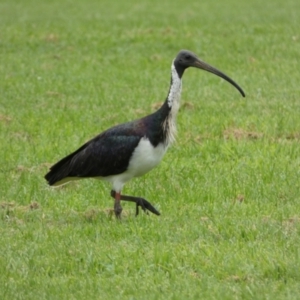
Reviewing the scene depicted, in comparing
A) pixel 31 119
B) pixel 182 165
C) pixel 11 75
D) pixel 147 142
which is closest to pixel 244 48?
pixel 11 75

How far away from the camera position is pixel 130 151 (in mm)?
9312

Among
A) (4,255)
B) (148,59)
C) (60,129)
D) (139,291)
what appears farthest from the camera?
(148,59)

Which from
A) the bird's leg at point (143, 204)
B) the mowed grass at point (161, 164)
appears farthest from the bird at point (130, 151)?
the mowed grass at point (161, 164)

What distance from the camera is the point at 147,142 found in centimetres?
927

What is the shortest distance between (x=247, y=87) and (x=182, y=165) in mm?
4745

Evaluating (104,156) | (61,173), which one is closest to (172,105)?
(104,156)

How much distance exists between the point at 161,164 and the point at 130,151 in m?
2.07

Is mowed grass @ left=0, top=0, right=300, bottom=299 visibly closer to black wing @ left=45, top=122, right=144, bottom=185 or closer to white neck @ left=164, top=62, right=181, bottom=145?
black wing @ left=45, top=122, right=144, bottom=185

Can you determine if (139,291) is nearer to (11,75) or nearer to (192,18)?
(11,75)

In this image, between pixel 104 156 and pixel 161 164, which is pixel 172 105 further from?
pixel 161 164

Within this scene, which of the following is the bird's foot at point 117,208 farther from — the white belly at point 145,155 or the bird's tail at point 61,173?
the bird's tail at point 61,173

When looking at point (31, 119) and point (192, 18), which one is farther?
point (192, 18)

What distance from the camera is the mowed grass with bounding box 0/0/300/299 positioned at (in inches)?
295

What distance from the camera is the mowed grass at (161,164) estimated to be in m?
7.50
